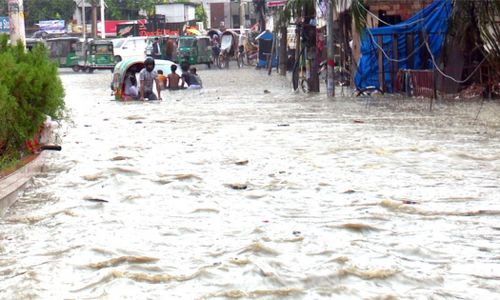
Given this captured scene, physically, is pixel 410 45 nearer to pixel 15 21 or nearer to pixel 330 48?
pixel 330 48

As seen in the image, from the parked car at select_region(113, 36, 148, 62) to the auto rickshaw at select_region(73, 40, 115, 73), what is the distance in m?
0.41

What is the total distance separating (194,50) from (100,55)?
4270 millimetres

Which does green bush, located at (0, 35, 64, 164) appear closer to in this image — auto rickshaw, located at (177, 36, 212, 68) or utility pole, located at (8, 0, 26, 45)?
utility pole, located at (8, 0, 26, 45)

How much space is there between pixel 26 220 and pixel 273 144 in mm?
5332

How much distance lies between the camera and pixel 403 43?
72.4ft

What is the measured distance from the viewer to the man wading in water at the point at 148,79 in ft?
72.0

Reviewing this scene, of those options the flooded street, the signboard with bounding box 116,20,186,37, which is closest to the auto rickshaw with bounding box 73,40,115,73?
the signboard with bounding box 116,20,186,37

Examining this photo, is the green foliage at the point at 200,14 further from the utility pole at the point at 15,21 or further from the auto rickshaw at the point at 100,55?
the utility pole at the point at 15,21

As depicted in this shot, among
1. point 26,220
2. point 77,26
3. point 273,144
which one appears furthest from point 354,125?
point 77,26

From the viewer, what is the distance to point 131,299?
5441 mm

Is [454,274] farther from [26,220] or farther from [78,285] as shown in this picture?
[26,220]

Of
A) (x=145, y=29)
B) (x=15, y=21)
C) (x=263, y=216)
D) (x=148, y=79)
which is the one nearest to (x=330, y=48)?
(x=148, y=79)

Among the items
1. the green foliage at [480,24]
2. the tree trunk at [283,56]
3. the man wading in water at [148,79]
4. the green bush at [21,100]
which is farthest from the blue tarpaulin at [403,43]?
the tree trunk at [283,56]

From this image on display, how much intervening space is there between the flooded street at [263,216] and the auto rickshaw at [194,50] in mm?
32121
